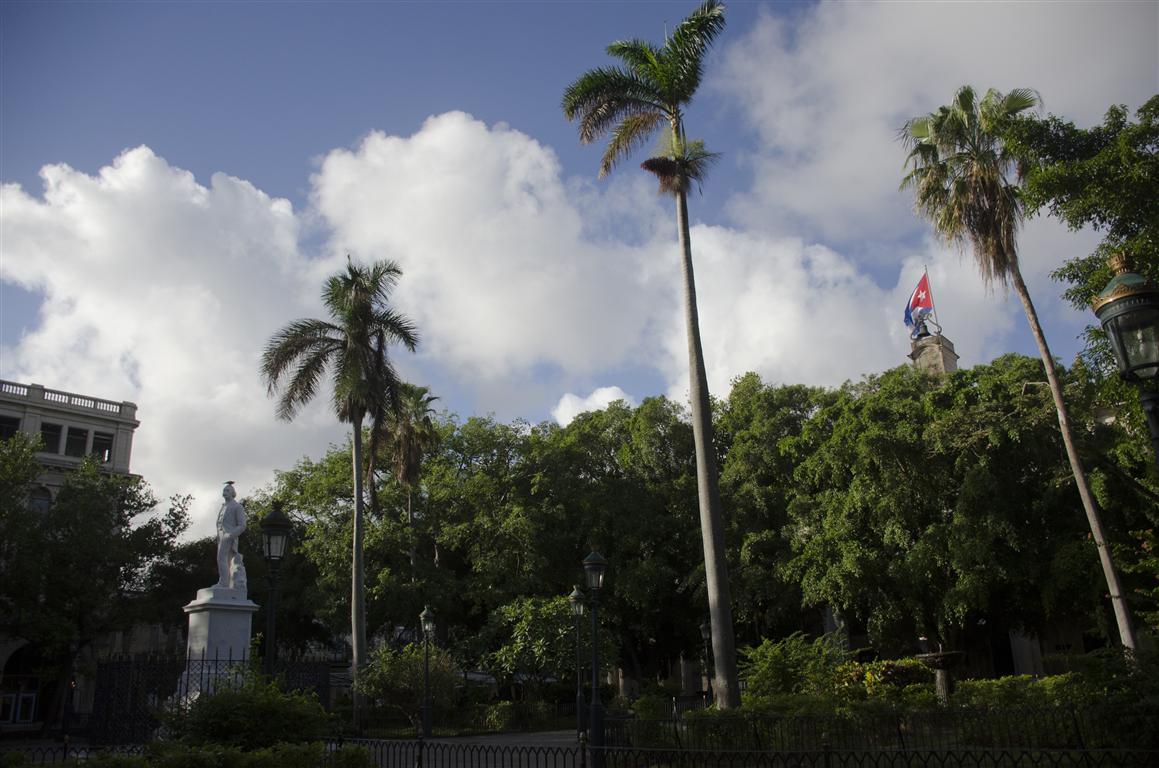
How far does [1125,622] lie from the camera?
67.5 ft

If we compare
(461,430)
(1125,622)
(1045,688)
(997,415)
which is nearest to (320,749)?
(1045,688)

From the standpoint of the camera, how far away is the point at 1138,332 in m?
7.30

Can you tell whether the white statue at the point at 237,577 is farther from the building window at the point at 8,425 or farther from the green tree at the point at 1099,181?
the building window at the point at 8,425

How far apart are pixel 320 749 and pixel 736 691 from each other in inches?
384

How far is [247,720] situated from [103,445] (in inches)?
1712

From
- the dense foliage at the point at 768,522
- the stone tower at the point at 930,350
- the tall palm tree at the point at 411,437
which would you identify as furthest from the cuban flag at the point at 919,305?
the tall palm tree at the point at 411,437

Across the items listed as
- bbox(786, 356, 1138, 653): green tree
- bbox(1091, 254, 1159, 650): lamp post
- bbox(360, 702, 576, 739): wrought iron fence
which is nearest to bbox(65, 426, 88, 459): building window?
bbox(360, 702, 576, 739): wrought iron fence

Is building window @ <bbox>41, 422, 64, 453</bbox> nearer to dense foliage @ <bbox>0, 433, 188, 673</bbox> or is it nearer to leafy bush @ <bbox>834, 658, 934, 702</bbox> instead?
dense foliage @ <bbox>0, 433, 188, 673</bbox>

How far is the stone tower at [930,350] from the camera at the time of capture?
43.7 meters

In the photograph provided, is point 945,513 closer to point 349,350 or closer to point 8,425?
point 349,350

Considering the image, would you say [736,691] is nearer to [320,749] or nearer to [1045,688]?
[1045,688]

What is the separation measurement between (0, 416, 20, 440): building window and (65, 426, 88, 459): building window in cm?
245

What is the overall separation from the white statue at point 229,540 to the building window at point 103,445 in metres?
33.6

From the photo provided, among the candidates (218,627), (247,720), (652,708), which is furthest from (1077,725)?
(218,627)
